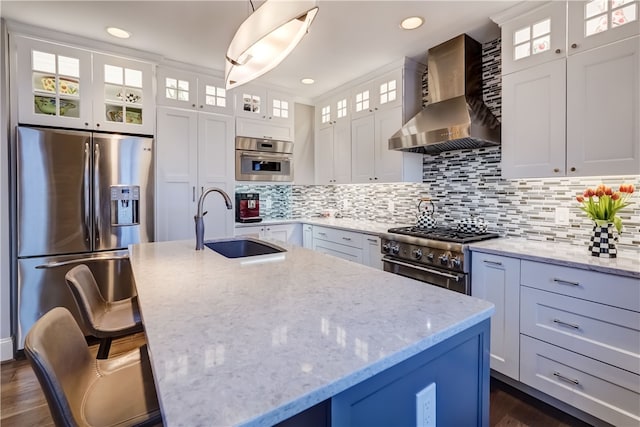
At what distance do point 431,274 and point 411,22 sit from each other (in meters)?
1.94

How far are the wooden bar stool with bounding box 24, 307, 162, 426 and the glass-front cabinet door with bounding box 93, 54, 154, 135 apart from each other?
7.62ft

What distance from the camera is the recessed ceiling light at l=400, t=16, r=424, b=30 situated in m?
2.36

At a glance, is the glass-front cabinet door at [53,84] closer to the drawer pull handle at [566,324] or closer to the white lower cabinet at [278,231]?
the white lower cabinet at [278,231]

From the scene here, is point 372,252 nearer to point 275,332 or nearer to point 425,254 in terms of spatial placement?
point 425,254

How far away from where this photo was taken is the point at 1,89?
2.40 m

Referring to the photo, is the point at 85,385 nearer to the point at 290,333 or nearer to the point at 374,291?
the point at 290,333

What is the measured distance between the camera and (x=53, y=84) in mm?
2582

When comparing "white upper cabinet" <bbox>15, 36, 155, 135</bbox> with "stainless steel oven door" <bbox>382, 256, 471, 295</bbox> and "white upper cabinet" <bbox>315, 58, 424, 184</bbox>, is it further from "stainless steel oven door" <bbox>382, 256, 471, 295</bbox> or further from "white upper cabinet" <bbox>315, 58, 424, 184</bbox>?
"stainless steel oven door" <bbox>382, 256, 471, 295</bbox>

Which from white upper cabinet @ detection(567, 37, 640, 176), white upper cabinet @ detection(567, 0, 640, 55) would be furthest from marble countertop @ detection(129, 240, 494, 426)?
white upper cabinet @ detection(567, 0, 640, 55)

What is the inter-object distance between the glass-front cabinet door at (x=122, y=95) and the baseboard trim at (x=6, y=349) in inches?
72.1

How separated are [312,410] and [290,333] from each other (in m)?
0.17

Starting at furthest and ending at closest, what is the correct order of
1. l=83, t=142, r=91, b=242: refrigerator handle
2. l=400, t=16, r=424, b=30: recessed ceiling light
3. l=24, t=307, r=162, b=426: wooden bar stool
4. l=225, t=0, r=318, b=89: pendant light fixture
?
l=83, t=142, r=91, b=242: refrigerator handle
l=400, t=16, r=424, b=30: recessed ceiling light
l=225, t=0, r=318, b=89: pendant light fixture
l=24, t=307, r=162, b=426: wooden bar stool

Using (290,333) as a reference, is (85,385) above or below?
below

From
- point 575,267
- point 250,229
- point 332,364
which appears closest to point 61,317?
point 332,364
